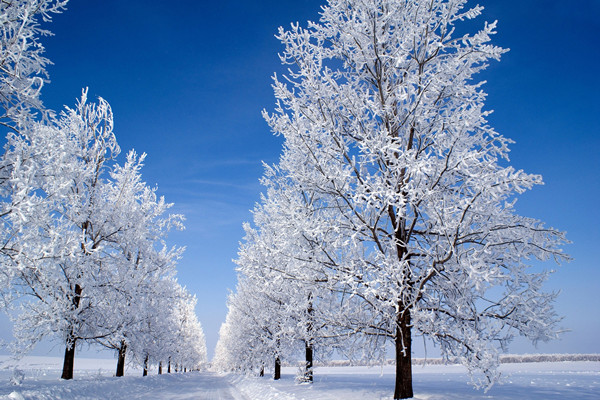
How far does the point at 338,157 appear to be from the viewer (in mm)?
6938

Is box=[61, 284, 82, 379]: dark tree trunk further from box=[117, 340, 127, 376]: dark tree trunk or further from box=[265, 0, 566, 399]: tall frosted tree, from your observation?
box=[265, 0, 566, 399]: tall frosted tree

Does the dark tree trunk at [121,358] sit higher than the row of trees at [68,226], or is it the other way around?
the row of trees at [68,226]

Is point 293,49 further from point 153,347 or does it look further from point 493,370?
point 153,347

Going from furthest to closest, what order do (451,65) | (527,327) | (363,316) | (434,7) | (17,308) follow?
(17,308), (363,316), (434,7), (451,65), (527,327)

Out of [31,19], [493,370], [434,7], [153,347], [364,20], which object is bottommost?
[153,347]

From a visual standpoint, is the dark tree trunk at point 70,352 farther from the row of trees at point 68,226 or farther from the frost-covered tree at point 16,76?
the frost-covered tree at point 16,76

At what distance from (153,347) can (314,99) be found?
1775 centimetres

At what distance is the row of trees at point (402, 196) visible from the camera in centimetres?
557

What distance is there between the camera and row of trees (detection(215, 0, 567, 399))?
18.3 ft

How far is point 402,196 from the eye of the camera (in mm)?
5500

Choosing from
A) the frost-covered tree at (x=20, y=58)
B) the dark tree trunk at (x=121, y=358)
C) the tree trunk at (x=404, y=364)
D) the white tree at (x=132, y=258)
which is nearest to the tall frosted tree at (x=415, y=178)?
the tree trunk at (x=404, y=364)

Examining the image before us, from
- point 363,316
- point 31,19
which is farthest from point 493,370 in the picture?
point 31,19

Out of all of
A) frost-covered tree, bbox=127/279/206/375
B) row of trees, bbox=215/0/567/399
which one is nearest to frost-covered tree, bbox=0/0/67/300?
row of trees, bbox=215/0/567/399

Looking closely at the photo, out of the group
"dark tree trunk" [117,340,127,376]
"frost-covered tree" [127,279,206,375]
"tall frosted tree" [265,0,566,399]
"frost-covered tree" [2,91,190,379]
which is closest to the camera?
"tall frosted tree" [265,0,566,399]
